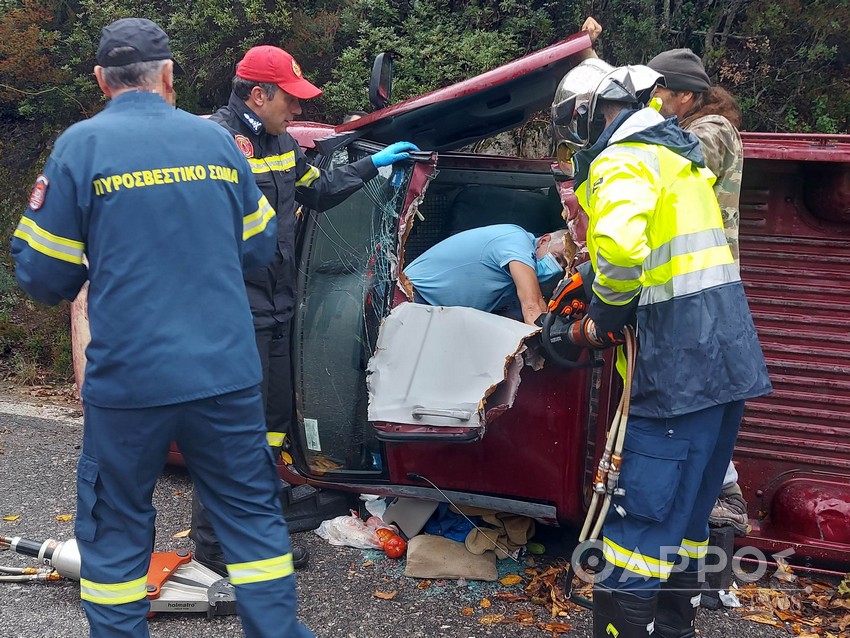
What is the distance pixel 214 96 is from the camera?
729 cm

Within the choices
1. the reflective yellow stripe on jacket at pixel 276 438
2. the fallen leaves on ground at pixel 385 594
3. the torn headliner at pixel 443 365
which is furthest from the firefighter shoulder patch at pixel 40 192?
the fallen leaves on ground at pixel 385 594

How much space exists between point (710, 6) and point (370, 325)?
195 inches

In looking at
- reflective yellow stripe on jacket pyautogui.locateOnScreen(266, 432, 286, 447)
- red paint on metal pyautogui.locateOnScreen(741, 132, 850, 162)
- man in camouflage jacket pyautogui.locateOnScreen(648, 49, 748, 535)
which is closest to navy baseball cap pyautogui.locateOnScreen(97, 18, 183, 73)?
reflective yellow stripe on jacket pyautogui.locateOnScreen(266, 432, 286, 447)

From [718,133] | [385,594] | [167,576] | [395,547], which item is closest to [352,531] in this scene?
[395,547]

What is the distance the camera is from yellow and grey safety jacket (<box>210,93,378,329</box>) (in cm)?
301

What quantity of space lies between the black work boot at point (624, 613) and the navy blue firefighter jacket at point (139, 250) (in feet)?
4.16

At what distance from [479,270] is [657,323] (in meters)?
0.96

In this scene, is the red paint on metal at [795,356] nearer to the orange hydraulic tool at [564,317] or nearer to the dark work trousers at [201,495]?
the orange hydraulic tool at [564,317]

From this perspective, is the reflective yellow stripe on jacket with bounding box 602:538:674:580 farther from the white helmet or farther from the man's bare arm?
the white helmet

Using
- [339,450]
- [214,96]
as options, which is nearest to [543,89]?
[339,450]

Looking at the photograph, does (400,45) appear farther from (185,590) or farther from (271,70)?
(185,590)

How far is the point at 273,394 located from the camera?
317cm

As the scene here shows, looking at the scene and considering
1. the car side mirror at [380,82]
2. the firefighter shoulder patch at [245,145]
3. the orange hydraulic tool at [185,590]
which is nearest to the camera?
the orange hydraulic tool at [185,590]

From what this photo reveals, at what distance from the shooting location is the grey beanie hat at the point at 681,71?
9.99ft
